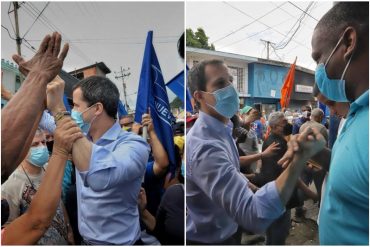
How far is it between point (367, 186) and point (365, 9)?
77 centimetres

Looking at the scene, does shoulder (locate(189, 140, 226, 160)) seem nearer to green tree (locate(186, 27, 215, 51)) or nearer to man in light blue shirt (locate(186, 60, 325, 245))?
man in light blue shirt (locate(186, 60, 325, 245))

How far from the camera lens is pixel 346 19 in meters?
1.39

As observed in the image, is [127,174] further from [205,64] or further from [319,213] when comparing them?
[319,213]

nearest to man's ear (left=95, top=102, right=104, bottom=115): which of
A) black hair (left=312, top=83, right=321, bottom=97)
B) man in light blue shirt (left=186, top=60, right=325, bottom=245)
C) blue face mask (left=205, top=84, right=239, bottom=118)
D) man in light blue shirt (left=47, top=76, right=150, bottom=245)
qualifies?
man in light blue shirt (left=47, top=76, right=150, bottom=245)

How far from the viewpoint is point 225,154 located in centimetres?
157

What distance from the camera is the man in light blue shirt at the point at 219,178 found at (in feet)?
5.04

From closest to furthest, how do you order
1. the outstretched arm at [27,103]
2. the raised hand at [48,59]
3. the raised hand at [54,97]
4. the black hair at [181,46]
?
1. the outstretched arm at [27,103]
2. the raised hand at [48,59]
3. the raised hand at [54,97]
4. the black hair at [181,46]

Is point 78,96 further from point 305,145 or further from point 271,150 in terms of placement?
point 305,145

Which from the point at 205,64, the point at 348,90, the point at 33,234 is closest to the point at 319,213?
the point at 348,90

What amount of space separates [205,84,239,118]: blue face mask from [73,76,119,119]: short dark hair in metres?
0.53

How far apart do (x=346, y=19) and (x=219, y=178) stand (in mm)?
926

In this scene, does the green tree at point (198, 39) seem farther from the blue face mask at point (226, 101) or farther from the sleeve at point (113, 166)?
the sleeve at point (113, 166)

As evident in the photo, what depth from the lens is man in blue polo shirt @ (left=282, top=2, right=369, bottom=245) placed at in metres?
1.32

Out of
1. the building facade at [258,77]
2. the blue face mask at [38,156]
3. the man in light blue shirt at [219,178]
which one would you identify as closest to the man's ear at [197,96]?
the man in light blue shirt at [219,178]
